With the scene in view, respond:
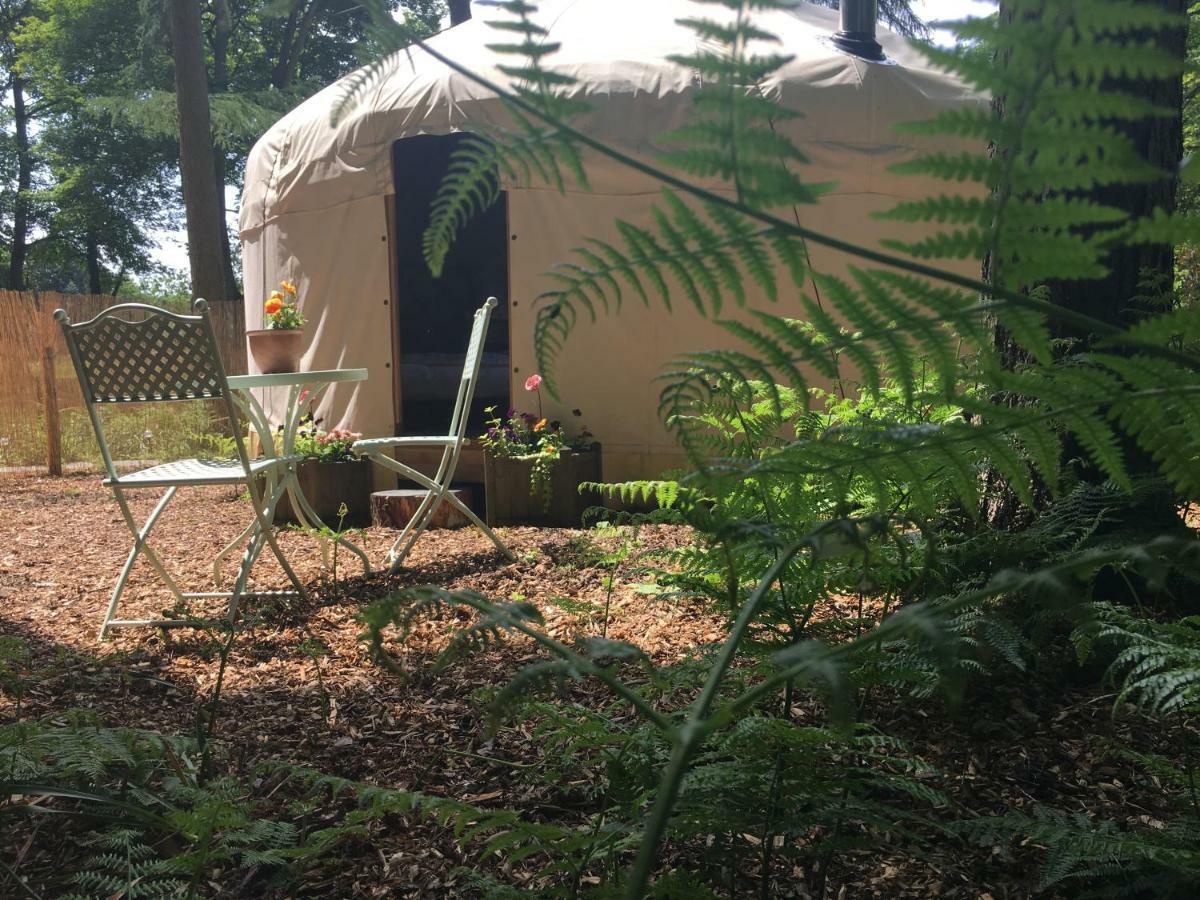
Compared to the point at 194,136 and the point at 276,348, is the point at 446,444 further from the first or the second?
the point at 194,136

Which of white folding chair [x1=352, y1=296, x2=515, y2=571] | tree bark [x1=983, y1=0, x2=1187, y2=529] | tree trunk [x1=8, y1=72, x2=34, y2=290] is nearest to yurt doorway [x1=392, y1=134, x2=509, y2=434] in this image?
white folding chair [x1=352, y1=296, x2=515, y2=571]

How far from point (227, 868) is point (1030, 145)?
4.96 ft

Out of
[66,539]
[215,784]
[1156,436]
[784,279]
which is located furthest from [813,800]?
[66,539]

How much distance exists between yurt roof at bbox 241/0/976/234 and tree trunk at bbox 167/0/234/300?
4.39 m

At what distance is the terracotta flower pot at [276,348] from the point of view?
4.71 m

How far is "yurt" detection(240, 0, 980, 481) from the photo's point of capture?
5621 millimetres

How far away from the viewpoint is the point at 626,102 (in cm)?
565

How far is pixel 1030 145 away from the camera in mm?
702

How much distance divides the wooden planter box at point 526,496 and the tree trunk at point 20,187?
1879cm

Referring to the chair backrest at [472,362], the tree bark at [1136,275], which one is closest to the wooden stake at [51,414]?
the chair backrest at [472,362]

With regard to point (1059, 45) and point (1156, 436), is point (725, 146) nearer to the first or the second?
point (1059, 45)

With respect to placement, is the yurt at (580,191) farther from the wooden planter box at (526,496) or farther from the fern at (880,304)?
the fern at (880,304)

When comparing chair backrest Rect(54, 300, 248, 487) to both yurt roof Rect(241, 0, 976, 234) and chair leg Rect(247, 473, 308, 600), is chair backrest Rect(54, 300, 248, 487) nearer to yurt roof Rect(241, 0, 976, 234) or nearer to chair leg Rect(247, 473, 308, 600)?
chair leg Rect(247, 473, 308, 600)

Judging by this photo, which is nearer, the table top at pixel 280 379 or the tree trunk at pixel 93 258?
the table top at pixel 280 379
